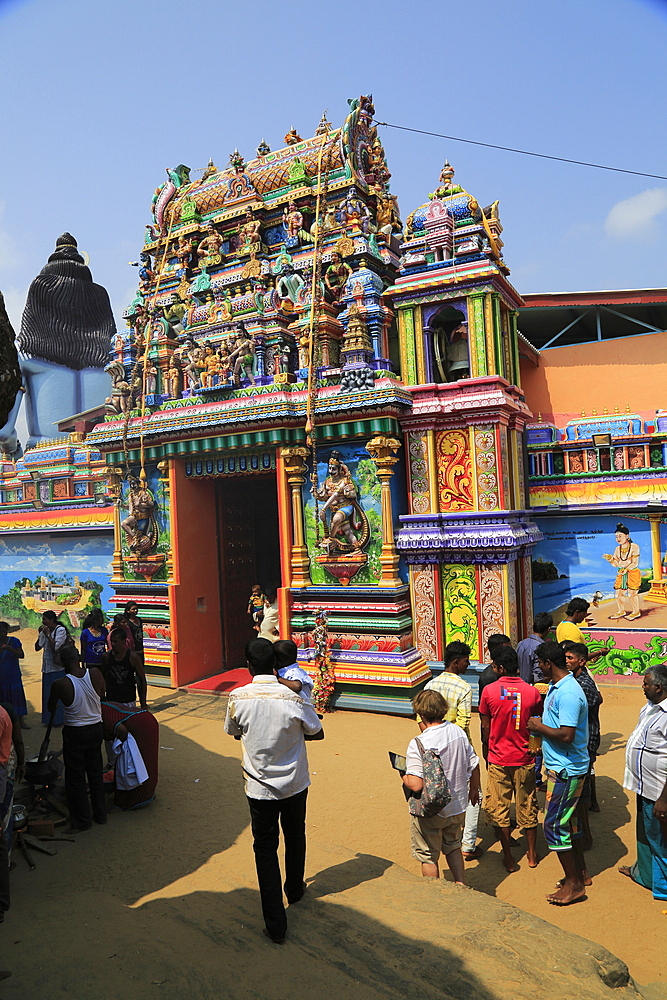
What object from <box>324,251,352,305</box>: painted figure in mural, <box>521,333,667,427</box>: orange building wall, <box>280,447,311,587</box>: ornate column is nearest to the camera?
<box>280,447,311,587</box>: ornate column

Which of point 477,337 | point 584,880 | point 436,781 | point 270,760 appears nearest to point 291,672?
point 270,760

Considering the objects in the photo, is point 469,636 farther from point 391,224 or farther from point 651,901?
point 391,224

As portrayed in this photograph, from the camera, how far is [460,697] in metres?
5.01

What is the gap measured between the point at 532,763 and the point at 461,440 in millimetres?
5520

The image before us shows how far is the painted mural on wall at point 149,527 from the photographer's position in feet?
38.2

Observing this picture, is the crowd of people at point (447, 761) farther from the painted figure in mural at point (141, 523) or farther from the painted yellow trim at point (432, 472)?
the painted figure in mural at point (141, 523)

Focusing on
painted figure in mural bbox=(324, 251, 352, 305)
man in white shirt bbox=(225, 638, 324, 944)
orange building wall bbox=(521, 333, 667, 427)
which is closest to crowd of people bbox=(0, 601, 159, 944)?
man in white shirt bbox=(225, 638, 324, 944)

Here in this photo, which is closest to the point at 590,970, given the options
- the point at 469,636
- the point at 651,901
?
the point at 651,901

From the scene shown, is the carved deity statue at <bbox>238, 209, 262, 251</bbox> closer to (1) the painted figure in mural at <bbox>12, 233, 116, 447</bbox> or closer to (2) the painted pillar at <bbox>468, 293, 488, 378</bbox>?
(2) the painted pillar at <bbox>468, 293, 488, 378</bbox>

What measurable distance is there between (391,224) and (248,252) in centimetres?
265

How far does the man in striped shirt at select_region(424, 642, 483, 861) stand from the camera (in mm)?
5012

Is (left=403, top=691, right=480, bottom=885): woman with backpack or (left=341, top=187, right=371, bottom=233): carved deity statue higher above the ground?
(left=341, top=187, right=371, bottom=233): carved deity statue

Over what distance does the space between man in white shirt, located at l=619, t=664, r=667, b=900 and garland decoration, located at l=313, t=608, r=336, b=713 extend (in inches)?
215

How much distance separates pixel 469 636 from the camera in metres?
9.54
